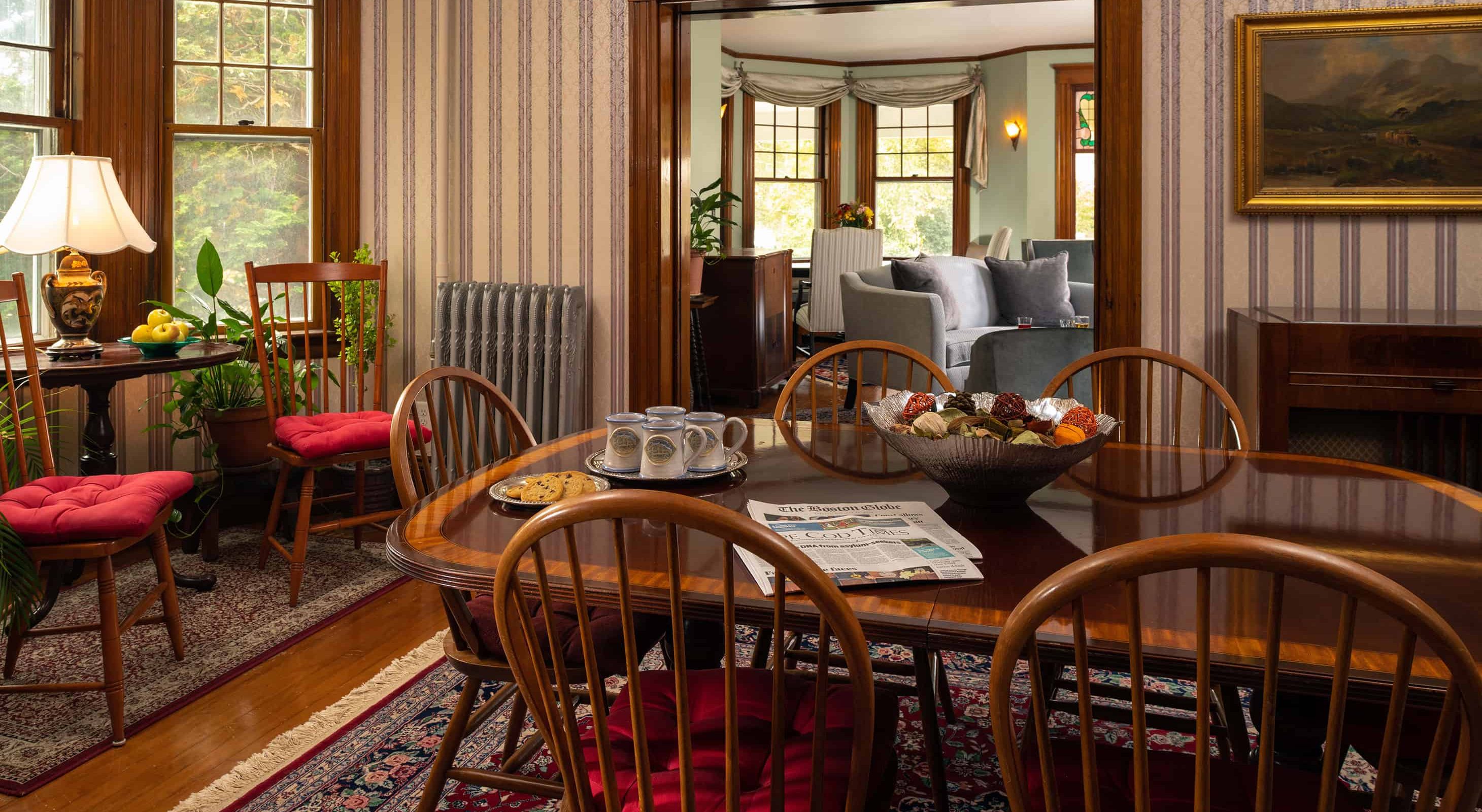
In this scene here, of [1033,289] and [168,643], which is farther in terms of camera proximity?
[1033,289]

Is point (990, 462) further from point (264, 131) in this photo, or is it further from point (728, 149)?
point (728, 149)

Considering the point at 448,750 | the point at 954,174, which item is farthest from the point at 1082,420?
the point at 954,174

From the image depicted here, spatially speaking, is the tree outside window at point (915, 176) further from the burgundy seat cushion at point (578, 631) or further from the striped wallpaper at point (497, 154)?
the burgundy seat cushion at point (578, 631)

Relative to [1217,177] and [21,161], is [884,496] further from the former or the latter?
[21,161]

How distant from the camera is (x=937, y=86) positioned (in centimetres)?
1027

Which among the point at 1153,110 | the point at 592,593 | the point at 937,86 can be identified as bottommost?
the point at 592,593

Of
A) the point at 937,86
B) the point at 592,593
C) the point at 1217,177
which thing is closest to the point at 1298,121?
the point at 1217,177

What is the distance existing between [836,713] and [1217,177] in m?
2.44

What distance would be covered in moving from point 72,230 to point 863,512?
106 inches

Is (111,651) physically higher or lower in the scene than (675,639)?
lower

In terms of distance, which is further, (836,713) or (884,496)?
(884,496)

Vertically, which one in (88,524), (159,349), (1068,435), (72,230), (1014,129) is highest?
(1014,129)

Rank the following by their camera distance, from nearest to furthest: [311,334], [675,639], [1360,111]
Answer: [675,639], [1360,111], [311,334]

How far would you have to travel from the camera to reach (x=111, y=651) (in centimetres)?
241
